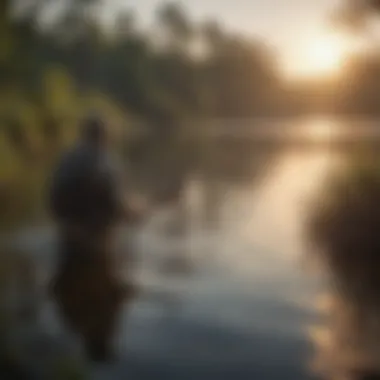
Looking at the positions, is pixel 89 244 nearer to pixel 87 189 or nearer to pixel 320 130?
pixel 87 189

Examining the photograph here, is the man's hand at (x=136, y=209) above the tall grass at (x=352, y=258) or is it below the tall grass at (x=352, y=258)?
above

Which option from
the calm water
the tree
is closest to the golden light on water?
the calm water

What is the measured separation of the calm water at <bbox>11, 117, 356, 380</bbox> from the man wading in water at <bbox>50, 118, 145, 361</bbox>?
0.11 ft

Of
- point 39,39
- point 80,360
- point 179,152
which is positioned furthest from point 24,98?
point 80,360

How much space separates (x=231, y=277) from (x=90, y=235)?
7.9 inches

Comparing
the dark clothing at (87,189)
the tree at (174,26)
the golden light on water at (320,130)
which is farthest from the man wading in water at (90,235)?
the golden light on water at (320,130)

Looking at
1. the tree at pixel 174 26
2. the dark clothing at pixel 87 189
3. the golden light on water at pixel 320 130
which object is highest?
the tree at pixel 174 26

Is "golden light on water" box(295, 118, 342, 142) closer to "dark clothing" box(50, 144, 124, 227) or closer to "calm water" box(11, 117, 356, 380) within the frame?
"calm water" box(11, 117, 356, 380)

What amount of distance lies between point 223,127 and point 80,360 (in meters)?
0.37

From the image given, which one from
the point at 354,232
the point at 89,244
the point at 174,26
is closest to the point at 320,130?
the point at 354,232

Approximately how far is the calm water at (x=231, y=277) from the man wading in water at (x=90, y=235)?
32mm

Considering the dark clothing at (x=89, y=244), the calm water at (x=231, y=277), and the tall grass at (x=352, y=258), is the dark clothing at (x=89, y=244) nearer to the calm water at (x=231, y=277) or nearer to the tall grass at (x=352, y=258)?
the calm water at (x=231, y=277)

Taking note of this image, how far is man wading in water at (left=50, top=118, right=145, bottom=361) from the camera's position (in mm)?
968

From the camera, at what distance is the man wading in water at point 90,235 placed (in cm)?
97
